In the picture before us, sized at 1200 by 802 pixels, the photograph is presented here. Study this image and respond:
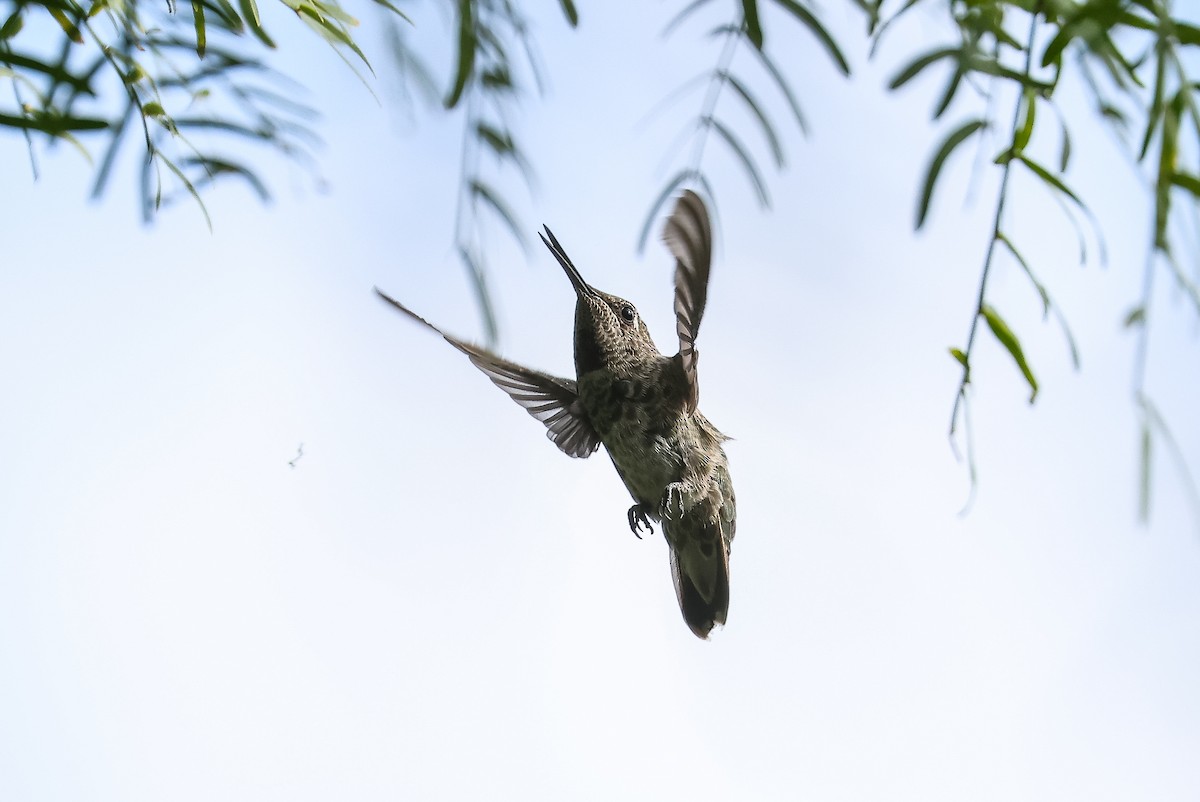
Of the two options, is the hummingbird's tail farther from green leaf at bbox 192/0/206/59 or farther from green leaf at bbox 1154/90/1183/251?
green leaf at bbox 1154/90/1183/251

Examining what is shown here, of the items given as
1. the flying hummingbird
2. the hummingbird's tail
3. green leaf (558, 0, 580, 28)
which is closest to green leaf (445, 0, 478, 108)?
green leaf (558, 0, 580, 28)

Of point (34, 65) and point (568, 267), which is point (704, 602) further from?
point (34, 65)

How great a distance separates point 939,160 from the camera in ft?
2.31

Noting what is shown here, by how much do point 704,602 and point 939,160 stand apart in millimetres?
1041

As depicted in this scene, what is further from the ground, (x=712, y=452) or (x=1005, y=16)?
(x=712, y=452)

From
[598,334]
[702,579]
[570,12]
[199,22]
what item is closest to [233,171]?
[199,22]

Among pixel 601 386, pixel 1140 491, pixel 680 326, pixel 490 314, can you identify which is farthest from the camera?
pixel 601 386

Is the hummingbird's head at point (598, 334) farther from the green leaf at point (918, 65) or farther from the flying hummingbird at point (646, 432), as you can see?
the green leaf at point (918, 65)

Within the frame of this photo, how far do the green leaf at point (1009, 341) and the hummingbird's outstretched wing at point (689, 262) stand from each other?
0.77ft

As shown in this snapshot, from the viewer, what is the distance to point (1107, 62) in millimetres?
633

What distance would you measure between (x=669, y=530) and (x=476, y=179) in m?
0.90

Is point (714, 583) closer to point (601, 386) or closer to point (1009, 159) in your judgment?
point (601, 386)

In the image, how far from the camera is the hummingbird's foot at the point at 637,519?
1.59 meters

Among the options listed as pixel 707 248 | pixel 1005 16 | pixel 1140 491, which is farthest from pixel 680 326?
pixel 1140 491
